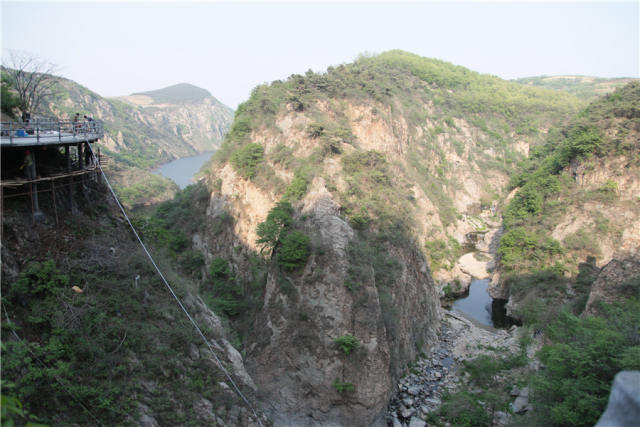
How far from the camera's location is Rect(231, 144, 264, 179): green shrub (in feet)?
Result: 94.1

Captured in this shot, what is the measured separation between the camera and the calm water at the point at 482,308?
101 feet

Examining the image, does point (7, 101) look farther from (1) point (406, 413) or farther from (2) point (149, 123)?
(2) point (149, 123)

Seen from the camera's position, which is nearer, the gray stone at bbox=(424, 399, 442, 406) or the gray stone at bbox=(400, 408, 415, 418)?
the gray stone at bbox=(400, 408, 415, 418)

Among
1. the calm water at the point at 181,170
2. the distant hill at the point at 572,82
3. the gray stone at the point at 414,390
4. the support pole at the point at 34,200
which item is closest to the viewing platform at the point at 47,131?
the support pole at the point at 34,200

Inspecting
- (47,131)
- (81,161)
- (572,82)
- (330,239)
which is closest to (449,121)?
(330,239)

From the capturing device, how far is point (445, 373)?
2202cm

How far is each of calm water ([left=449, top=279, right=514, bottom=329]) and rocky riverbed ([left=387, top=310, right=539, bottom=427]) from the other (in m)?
1.77

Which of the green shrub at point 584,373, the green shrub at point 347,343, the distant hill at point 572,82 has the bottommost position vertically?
the green shrub at point 347,343

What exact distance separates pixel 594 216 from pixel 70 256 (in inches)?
1483

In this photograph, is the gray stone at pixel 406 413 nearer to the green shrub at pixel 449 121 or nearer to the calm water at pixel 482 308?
the calm water at pixel 482 308

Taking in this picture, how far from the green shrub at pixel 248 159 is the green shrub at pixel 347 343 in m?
16.3

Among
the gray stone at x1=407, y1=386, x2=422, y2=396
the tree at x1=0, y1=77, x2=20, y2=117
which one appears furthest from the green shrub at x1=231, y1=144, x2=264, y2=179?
the gray stone at x1=407, y1=386, x2=422, y2=396

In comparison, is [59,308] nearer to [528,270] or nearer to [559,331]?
[559,331]

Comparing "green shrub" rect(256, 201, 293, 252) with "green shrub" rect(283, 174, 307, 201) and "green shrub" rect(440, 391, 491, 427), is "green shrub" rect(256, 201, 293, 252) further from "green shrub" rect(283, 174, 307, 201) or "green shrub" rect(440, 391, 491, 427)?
"green shrub" rect(440, 391, 491, 427)
